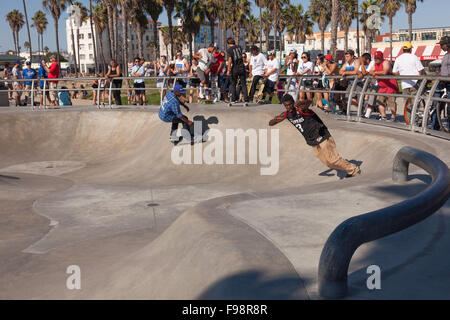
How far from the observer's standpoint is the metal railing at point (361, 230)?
8.97ft

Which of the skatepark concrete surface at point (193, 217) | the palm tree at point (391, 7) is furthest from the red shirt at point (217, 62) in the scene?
the palm tree at point (391, 7)

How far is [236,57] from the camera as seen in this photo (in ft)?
45.9

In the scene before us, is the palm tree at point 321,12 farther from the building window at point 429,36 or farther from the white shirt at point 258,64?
the white shirt at point 258,64

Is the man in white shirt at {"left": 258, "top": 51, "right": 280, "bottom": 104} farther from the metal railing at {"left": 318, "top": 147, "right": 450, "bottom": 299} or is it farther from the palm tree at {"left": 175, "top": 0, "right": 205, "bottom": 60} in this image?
the palm tree at {"left": 175, "top": 0, "right": 205, "bottom": 60}

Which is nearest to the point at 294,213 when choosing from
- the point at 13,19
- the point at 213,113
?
the point at 213,113

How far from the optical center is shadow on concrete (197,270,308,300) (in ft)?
10.1

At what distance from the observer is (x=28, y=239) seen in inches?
288

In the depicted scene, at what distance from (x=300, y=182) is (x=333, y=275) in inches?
261

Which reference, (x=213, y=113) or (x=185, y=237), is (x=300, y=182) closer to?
(x=213, y=113)

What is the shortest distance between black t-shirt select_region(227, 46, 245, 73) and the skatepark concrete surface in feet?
5.83

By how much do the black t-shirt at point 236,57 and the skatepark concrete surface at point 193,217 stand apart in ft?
5.83

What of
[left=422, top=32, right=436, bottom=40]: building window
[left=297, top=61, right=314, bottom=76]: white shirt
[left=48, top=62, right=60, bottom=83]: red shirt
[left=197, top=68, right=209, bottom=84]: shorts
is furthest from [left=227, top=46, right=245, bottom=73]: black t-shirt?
[left=422, top=32, right=436, bottom=40]: building window

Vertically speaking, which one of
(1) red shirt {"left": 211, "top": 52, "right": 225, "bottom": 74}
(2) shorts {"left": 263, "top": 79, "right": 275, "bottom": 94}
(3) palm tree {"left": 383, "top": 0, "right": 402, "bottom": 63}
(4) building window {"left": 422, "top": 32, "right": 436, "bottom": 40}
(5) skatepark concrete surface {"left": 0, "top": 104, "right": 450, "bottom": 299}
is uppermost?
(3) palm tree {"left": 383, "top": 0, "right": 402, "bottom": 63}

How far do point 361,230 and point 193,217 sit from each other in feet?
8.35
